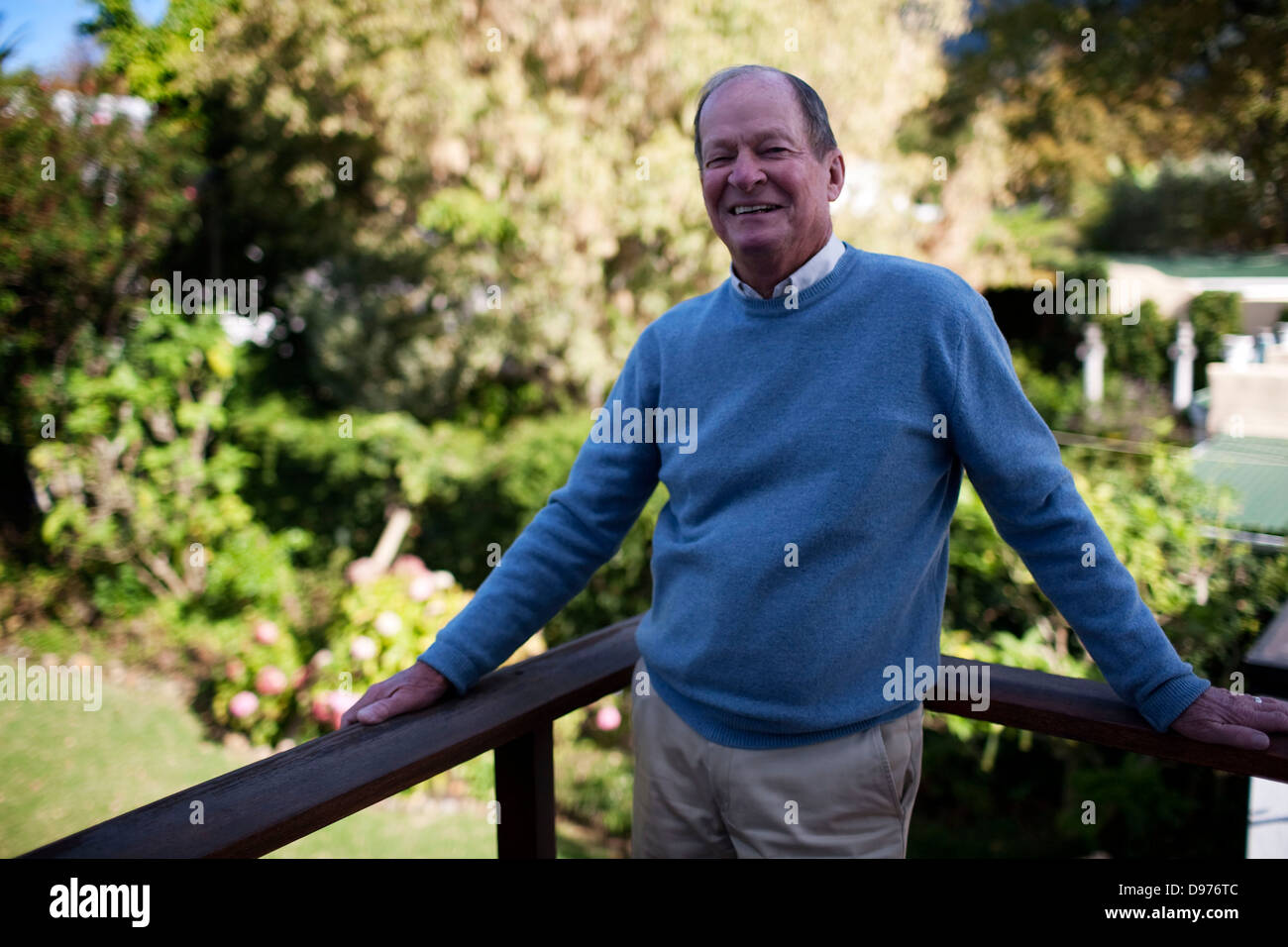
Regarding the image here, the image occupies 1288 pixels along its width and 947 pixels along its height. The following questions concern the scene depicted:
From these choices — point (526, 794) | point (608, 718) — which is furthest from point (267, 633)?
point (526, 794)

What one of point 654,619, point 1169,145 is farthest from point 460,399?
point 1169,145

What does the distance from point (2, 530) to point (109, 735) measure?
240 cm

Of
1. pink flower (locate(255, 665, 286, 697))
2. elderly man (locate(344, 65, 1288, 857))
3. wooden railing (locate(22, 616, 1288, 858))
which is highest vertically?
elderly man (locate(344, 65, 1288, 857))

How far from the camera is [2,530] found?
5.87 metres

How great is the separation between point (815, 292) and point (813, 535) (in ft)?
1.05

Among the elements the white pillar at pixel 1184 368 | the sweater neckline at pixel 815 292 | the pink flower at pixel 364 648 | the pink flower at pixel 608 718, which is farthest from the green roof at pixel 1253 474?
the white pillar at pixel 1184 368

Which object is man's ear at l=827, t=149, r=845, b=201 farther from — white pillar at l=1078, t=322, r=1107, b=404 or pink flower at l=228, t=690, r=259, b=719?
white pillar at l=1078, t=322, r=1107, b=404

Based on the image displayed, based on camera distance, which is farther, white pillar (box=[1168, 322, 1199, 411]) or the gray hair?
white pillar (box=[1168, 322, 1199, 411])

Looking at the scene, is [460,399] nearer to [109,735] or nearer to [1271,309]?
[109,735]

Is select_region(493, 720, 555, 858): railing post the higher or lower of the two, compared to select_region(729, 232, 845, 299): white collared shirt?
lower

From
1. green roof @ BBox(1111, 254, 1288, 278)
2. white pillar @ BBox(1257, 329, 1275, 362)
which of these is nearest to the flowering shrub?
white pillar @ BBox(1257, 329, 1275, 362)

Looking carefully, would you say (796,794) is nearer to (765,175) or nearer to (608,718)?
(765,175)

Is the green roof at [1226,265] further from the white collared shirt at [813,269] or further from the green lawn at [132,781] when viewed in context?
the white collared shirt at [813,269]

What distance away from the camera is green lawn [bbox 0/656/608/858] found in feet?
11.5
